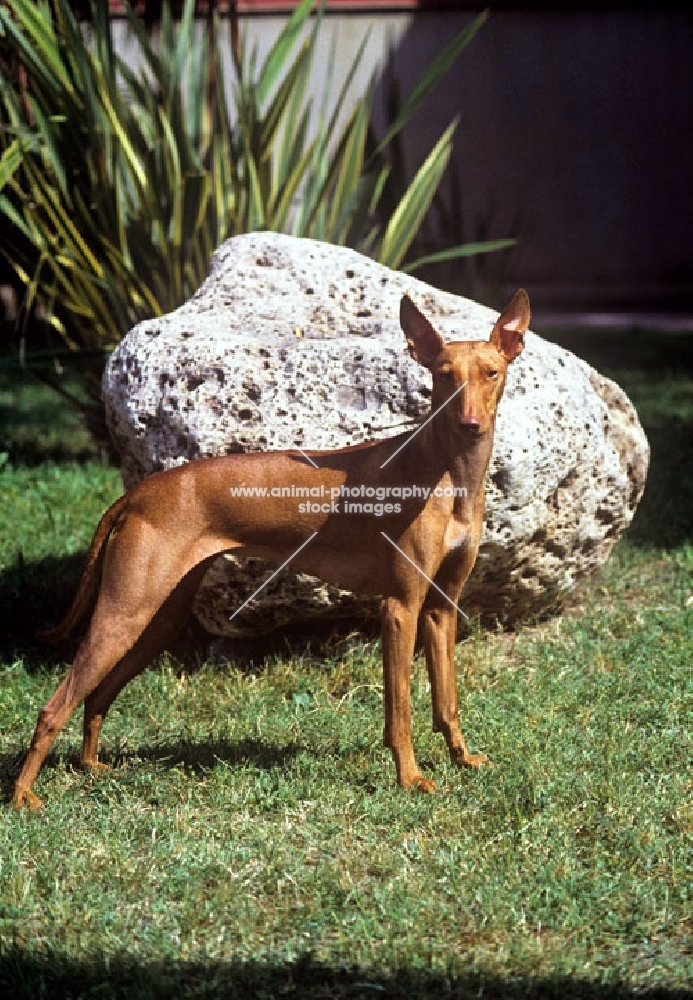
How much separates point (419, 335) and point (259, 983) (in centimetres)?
178

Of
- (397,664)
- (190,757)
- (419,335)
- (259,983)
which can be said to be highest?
(419,335)

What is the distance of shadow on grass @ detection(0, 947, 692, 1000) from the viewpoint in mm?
2900

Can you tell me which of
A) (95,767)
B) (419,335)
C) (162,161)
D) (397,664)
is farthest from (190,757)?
(162,161)

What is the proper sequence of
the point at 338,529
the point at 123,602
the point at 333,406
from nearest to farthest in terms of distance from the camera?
the point at 123,602 → the point at 338,529 → the point at 333,406

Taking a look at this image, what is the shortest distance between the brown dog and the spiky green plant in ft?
8.44

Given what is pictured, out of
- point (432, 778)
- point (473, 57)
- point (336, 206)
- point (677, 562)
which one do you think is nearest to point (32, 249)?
point (336, 206)

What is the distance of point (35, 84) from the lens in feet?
20.6

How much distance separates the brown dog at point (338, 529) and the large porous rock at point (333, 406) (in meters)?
0.70

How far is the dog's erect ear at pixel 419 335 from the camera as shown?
3.63 m

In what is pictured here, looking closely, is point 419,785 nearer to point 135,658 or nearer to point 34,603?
point 135,658

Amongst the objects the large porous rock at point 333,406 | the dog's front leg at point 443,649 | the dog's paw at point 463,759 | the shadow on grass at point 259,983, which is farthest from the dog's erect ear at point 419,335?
the shadow on grass at point 259,983

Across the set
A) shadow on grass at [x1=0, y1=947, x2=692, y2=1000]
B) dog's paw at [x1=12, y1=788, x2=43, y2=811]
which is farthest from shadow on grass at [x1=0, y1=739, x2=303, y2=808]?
shadow on grass at [x1=0, y1=947, x2=692, y2=1000]

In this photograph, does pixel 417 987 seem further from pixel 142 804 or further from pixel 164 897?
pixel 142 804

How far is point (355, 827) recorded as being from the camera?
3.65 m
